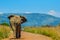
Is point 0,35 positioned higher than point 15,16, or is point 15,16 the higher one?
point 15,16

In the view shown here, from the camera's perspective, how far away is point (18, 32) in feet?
64.3

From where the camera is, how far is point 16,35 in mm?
19500

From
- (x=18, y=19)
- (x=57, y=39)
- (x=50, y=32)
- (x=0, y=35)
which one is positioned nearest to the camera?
(x=18, y=19)

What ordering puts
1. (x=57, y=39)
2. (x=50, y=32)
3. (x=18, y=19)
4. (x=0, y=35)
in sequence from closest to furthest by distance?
1. (x=18, y=19)
2. (x=57, y=39)
3. (x=0, y=35)
4. (x=50, y=32)

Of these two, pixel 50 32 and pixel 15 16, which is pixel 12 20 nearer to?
pixel 15 16

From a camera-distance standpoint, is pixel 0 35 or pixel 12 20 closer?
pixel 12 20

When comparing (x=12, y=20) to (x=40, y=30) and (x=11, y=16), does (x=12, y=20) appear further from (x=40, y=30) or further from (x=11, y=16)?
(x=40, y=30)

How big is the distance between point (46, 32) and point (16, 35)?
4.79m

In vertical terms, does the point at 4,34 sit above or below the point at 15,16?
below

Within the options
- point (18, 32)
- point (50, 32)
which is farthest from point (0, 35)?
point (50, 32)

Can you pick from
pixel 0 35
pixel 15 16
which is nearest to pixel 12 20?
pixel 15 16

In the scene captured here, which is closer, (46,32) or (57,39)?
(57,39)

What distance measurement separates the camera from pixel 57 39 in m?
19.9

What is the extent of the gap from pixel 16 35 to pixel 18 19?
4.28ft
